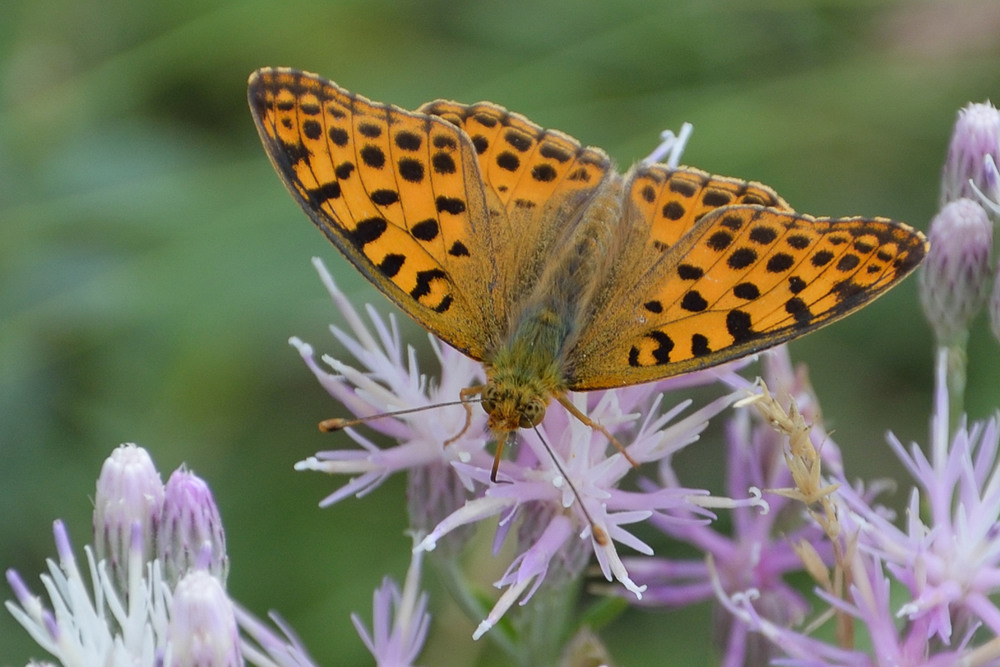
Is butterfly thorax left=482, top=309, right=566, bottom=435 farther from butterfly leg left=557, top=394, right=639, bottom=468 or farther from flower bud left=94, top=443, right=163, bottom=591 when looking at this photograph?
flower bud left=94, top=443, right=163, bottom=591

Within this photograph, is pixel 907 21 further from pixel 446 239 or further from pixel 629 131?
pixel 446 239

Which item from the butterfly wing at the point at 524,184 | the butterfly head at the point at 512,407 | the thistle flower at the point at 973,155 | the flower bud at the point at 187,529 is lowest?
the flower bud at the point at 187,529

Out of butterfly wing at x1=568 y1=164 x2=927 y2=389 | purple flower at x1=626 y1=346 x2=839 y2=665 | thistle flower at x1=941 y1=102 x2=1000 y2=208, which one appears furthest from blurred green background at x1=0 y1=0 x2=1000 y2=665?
butterfly wing at x1=568 y1=164 x2=927 y2=389

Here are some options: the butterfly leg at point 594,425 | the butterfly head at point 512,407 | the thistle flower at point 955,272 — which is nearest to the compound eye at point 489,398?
the butterfly head at point 512,407

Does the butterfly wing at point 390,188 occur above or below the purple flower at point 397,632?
above

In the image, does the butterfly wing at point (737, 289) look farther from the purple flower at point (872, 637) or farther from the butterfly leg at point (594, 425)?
the purple flower at point (872, 637)
